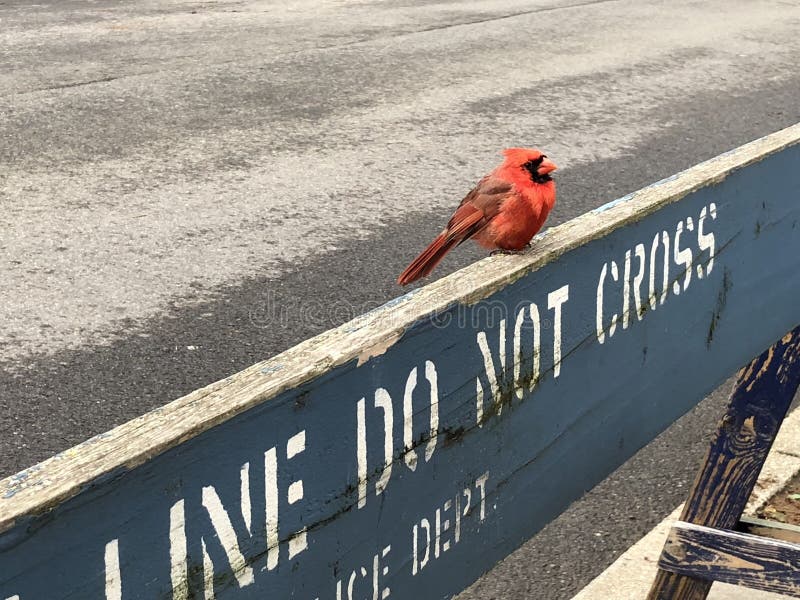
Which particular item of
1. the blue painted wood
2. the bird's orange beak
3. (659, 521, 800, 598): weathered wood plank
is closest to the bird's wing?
the bird's orange beak

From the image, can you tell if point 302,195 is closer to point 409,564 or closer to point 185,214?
point 185,214

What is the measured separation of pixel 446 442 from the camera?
61.7 inches

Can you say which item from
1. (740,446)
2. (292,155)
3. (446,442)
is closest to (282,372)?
(446,442)

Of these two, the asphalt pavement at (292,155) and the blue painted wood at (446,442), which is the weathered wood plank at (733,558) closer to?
the blue painted wood at (446,442)

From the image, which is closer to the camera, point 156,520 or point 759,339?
point 156,520

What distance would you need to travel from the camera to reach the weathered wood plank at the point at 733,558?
255cm

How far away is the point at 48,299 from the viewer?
4793 mm

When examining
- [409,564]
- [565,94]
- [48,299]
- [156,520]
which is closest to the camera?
[156,520]

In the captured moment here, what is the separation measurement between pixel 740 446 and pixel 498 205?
863 mm

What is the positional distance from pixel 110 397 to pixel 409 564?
2661mm

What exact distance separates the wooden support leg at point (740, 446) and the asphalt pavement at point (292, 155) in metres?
0.58

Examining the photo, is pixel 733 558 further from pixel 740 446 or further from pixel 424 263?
pixel 424 263

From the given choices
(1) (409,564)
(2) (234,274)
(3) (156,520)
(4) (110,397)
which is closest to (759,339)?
(1) (409,564)

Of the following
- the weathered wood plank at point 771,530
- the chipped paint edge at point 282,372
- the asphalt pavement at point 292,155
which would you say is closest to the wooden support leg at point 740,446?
the weathered wood plank at point 771,530
